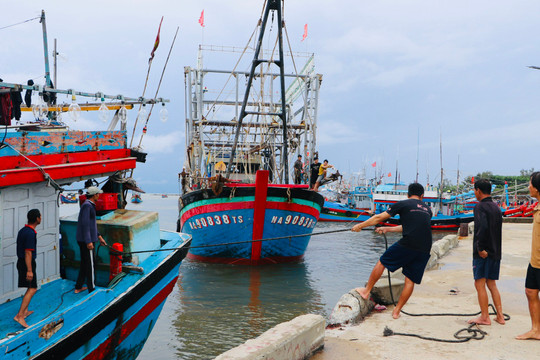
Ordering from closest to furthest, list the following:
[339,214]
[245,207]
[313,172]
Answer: [245,207] < [313,172] < [339,214]

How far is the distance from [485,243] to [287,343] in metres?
2.71

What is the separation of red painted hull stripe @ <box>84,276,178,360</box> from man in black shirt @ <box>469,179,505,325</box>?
4.34 metres

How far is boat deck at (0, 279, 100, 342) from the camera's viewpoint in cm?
481

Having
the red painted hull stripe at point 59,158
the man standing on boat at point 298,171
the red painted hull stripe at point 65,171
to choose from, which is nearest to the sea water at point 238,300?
the man standing on boat at point 298,171

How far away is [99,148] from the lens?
6.64 meters

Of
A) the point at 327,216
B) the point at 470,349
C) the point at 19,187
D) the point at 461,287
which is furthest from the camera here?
the point at 327,216

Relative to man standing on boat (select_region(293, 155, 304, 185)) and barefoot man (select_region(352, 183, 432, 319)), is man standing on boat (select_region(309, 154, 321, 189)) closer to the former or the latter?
man standing on boat (select_region(293, 155, 304, 185))

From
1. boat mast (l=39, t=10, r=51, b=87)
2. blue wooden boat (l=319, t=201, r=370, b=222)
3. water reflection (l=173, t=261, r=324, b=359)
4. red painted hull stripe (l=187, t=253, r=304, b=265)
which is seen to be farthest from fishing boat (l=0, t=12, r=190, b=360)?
blue wooden boat (l=319, t=201, r=370, b=222)

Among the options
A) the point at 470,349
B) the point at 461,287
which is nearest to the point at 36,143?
the point at 470,349

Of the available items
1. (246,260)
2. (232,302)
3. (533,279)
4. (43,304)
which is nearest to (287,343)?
(533,279)

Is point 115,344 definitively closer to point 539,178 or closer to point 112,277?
point 112,277

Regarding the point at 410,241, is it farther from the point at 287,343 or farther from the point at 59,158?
→ the point at 59,158

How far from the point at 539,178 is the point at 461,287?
366 centimetres

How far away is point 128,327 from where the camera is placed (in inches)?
235
